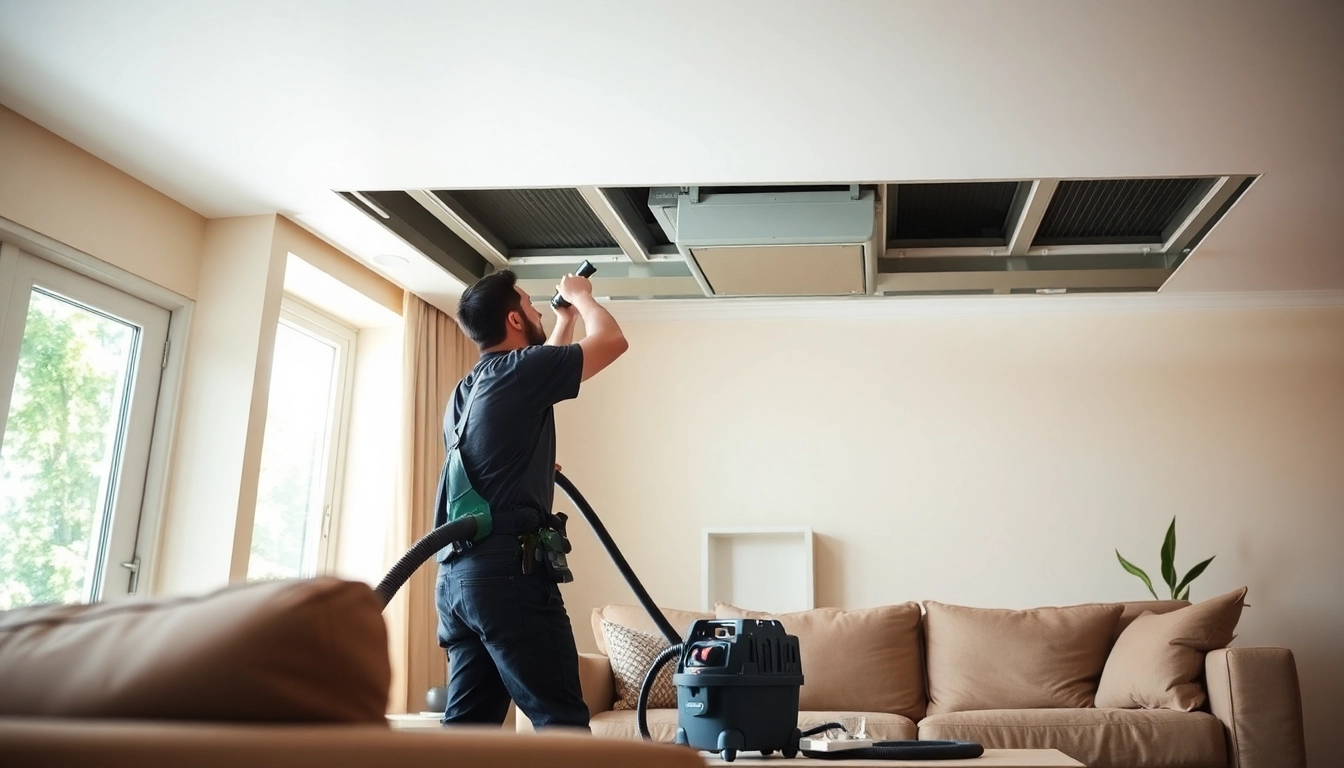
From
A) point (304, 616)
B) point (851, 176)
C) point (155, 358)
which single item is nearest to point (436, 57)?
point (851, 176)

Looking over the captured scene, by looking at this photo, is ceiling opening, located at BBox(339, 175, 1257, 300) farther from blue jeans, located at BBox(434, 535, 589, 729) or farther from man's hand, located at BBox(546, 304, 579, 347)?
Answer: blue jeans, located at BBox(434, 535, 589, 729)

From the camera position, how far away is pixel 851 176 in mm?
3568

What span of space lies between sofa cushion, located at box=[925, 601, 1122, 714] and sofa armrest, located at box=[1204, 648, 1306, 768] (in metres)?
0.57

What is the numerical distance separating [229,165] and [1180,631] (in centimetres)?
356

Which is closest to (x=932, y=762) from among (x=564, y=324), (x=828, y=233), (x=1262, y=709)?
(x=564, y=324)

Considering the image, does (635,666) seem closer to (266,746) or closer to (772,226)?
(772,226)

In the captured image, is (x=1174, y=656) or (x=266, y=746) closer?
(x=266, y=746)

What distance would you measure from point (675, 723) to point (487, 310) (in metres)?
1.64

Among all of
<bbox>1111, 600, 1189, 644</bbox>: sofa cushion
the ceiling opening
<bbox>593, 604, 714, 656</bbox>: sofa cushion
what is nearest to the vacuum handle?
the ceiling opening

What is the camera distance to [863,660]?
12.6 feet

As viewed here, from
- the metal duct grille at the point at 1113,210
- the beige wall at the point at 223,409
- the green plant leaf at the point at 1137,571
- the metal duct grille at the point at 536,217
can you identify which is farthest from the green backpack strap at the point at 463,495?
the green plant leaf at the point at 1137,571

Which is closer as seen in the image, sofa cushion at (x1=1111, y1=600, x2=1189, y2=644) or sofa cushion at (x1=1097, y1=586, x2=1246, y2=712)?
sofa cushion at (x1=1097, y1=586, x2=1246, y2=712)

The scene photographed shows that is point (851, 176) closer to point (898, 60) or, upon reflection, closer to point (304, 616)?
point (898, 60)

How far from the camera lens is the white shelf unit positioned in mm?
4848
